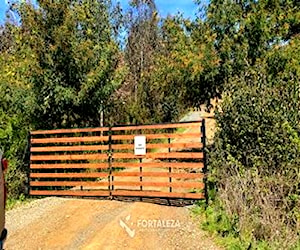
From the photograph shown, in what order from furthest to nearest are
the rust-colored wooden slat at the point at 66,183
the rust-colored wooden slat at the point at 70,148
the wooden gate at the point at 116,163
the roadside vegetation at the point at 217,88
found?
the rust-colored wooden slat at the point at 66,183 → the rust-colored wooden slat at the point at 70,148 → the wooden gate at the point at 116,163 → the roadside vegetation at the point at 217,88

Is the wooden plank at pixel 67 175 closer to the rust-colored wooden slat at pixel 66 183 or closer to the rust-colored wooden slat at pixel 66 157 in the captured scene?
the rust-colored wooden slat at pixel 66 183

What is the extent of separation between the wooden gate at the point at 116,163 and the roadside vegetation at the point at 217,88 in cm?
49

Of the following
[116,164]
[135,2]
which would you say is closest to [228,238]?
[116,164]

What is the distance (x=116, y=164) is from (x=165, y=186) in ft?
4.27

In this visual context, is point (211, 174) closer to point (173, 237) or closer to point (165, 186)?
point (165, 186)

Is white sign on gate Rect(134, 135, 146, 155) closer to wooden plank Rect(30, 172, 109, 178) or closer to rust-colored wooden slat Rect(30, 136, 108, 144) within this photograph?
rust-colored wooden slat Rect(30, 136, 108, 144)

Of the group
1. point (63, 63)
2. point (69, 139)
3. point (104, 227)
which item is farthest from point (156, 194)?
point (63, 63)

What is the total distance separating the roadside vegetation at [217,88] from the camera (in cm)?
679

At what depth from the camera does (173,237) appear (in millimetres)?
6734

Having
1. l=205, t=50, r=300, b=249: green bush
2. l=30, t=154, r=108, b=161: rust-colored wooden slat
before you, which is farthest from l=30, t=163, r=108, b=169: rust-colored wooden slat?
l=205, t=50, r=300, b=249: green bush

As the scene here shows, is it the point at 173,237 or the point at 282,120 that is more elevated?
the point at 282,120

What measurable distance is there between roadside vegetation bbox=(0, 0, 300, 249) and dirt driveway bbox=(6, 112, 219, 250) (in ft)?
1.55

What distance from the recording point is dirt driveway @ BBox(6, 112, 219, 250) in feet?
21.6

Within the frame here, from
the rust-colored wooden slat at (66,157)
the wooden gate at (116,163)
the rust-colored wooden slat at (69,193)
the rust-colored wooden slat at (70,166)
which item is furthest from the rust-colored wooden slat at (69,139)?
the rust-colored wooden slat at (69,193)
